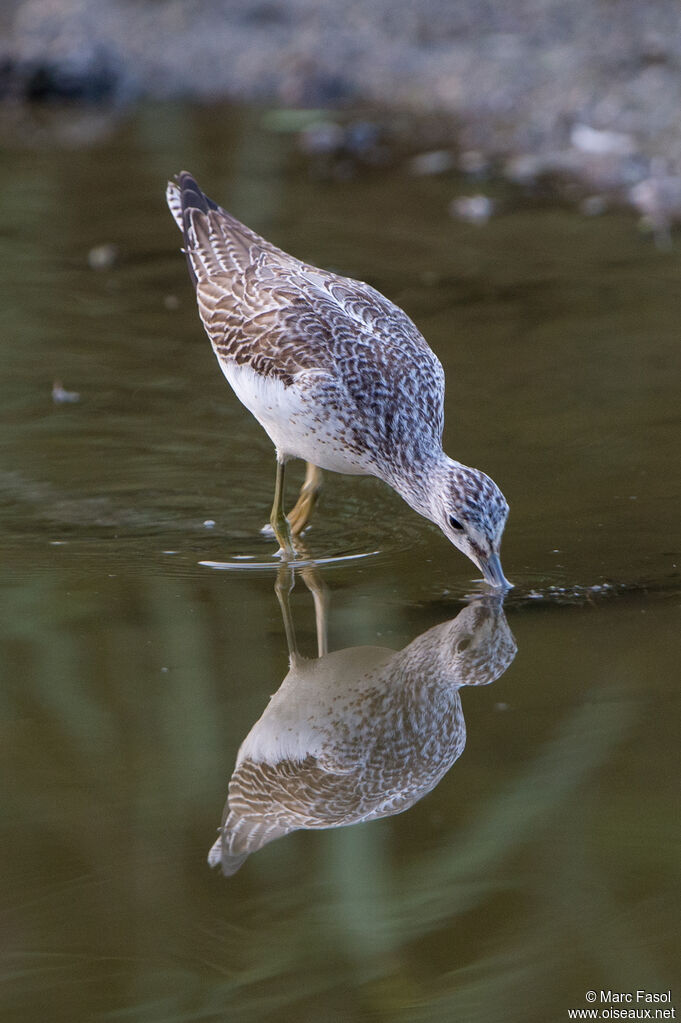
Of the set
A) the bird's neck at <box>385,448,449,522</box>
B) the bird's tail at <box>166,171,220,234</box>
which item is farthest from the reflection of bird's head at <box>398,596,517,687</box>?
the bird's tail at <box>166,171,220,234</box>

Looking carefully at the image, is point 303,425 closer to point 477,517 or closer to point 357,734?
point 477,517

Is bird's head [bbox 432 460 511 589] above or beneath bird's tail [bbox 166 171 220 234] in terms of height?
beneath

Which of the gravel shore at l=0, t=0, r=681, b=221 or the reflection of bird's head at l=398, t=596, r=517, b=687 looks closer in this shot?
the reflection of bird's head at l=398, t=596, r=517, b=687

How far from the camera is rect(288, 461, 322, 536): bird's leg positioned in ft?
21.6

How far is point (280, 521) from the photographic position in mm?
6410

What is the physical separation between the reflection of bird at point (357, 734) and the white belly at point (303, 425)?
1048mm

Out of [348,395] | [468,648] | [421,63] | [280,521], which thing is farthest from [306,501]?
[421,63]

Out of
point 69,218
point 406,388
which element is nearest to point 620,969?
point 406,388

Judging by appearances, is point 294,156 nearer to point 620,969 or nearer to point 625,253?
point 625,253

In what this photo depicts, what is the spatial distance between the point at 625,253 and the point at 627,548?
4.12m

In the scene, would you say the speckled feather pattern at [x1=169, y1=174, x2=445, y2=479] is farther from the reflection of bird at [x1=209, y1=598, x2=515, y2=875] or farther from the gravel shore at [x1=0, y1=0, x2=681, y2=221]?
the gravel shore at [x1=0, y1=0, x2=681, y2=221]

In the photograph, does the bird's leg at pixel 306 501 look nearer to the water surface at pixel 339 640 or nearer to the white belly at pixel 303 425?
the water surface at pixel 339 640

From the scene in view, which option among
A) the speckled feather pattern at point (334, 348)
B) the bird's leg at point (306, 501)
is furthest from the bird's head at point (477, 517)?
the bird's leg at point (306, 501)

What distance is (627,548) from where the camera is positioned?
6.09 metres
